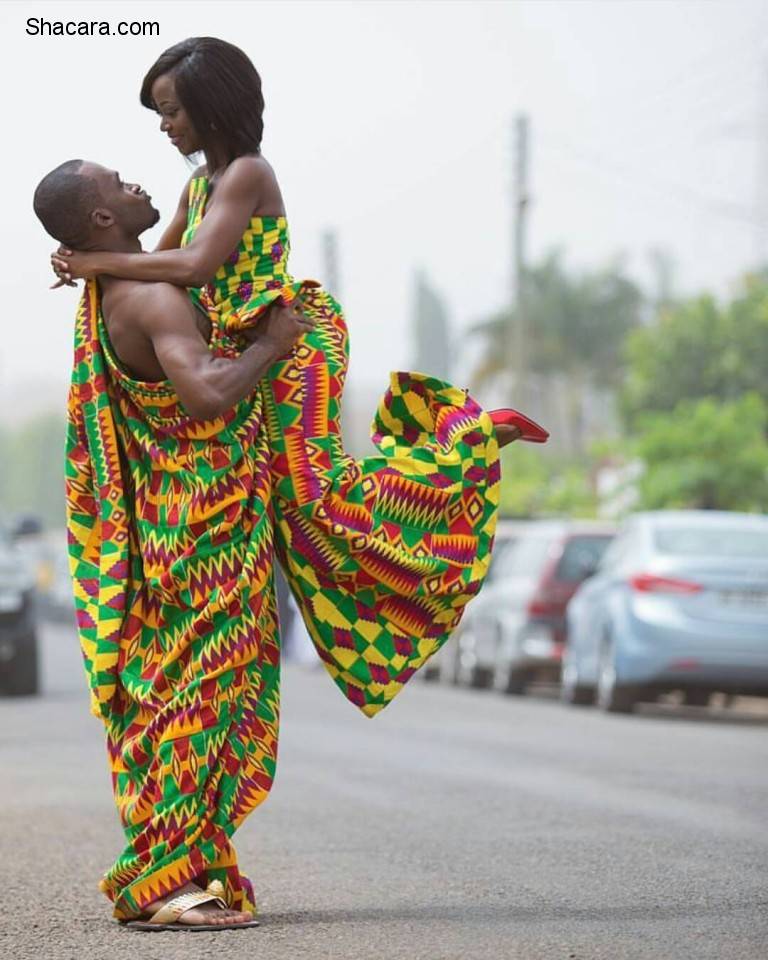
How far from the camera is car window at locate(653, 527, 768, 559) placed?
17.8 m

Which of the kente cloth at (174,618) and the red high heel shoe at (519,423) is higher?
the red high heel shoe at (519,423)

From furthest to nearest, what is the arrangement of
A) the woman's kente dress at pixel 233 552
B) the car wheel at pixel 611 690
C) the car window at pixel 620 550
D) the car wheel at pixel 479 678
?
the car wheel at pixel 479 678 < the car window at pixel 620 550 < the car wheel at pixel 611 690 < the woman's kente dress at pixel 233 552

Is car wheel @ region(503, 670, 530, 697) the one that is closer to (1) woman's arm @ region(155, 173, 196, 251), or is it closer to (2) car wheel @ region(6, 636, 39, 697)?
(2) car wheel @ region(6, 636, 39, 697)

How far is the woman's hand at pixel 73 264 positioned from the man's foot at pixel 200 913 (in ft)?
5.22

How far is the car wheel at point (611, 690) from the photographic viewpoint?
18.1 metres

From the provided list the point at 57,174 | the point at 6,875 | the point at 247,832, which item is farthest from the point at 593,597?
the point at 57,174

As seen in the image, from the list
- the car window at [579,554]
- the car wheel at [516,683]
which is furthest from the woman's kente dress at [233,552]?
the car wheel at [516,683]

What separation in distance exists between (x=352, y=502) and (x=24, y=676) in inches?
566

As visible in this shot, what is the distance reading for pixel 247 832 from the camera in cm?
930

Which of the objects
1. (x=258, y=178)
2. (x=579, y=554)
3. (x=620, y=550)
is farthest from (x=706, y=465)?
(x=258, y=178)

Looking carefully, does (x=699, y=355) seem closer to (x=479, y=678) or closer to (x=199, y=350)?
(x=479, y=678)

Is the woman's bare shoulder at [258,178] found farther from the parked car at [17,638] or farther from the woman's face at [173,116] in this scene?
the parked car at [17,638]

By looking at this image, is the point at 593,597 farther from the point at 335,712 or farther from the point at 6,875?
the point at 6,875

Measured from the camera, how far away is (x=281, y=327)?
641cm
